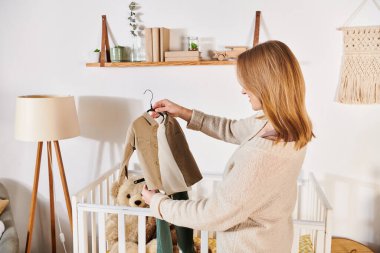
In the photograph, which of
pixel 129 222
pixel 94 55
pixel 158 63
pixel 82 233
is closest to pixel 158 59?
pixel 158 63

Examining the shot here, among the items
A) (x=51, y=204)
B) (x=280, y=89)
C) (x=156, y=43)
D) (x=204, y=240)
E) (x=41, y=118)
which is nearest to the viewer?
(x=280, y=89)

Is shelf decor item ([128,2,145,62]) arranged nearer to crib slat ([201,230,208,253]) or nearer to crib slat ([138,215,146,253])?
crib slat ([138,215,146,253])

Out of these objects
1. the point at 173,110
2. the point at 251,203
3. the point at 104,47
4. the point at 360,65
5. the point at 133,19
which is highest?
the point at 133,19

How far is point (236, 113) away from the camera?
92.3 inches

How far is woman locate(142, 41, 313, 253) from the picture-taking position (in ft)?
3.58

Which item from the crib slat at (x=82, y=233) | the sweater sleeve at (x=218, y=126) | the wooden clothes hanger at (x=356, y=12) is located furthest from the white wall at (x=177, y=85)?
the crib slat at (x=82, y=233)

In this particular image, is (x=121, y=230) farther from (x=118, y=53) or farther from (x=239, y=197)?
(x=118, y=53)

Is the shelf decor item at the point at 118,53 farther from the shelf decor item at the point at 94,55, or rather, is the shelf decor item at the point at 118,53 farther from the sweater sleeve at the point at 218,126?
the sweater sleeve at the point at 218,126

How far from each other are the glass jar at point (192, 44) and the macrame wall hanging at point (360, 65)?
811 mm

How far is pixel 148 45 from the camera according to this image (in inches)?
88.3

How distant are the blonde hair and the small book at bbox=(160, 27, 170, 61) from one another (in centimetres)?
117

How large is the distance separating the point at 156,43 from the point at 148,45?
2.2 inches

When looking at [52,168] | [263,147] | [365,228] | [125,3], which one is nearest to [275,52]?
[263,147]

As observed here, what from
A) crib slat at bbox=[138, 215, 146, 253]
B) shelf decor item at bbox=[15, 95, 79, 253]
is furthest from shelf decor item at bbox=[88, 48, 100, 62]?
crib slat at bbox=[138, 215, 146, 253]
